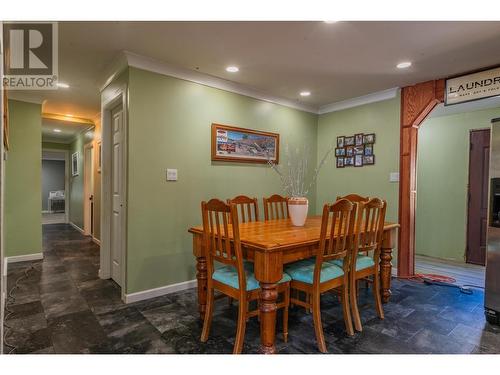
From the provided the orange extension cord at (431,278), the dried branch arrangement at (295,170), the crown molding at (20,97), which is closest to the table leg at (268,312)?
the dried branch arrangement at (295,170)

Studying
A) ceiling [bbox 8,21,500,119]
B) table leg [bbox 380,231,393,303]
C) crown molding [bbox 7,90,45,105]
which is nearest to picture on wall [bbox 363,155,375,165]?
ceiling [bbox 8,21,500,119]

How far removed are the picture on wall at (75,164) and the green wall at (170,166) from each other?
4857mm

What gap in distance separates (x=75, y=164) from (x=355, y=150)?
6443mm

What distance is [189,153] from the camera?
316 centimetres

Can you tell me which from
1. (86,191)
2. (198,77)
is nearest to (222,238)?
(198,77)

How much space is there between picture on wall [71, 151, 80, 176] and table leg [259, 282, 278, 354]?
642 centimetres

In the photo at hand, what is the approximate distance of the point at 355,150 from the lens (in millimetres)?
4094

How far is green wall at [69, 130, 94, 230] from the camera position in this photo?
6328mm

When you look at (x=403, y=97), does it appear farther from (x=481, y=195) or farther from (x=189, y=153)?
(x=189, y=153)

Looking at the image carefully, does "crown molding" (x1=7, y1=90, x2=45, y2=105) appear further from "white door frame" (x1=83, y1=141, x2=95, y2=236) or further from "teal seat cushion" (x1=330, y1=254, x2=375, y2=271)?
"teal seat cushion" (x1=330, y1=254, x2=375, y2=271)

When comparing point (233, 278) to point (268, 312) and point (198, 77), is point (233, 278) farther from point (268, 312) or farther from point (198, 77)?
point (198, 77)

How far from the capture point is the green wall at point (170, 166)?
2.78 m

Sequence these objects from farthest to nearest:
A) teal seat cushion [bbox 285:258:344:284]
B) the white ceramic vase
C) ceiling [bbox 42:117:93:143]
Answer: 1. ceiling [bbox 42:117:93:143]
2. the white ceramic vase
3. teal seat cushion [bbox 285:258:344:284]

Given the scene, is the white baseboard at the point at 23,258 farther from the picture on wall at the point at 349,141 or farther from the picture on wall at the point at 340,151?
the picture on wall at the point at 349,141
